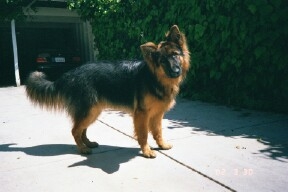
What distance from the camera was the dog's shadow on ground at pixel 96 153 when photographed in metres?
4.05

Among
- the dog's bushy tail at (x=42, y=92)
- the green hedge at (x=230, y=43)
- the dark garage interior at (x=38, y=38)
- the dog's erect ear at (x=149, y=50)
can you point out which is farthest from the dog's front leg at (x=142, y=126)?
the dark garage interior at (x=38, y=38)

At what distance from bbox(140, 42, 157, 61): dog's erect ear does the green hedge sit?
2.92 metres

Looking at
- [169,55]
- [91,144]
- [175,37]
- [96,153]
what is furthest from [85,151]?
[175,37]

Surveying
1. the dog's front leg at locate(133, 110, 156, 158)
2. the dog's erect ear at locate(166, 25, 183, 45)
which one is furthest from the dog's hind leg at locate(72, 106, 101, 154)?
the dog's erect ear at locate(166, 25, 183, 45)

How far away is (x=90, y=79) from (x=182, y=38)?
5.09 ft

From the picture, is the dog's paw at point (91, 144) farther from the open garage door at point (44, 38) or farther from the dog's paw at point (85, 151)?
the open garage door at point (44, 38)

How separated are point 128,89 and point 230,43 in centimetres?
338

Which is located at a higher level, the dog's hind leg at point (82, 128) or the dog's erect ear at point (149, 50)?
the dog's erect ear at point (149, 50)

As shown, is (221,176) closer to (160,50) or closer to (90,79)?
(160,50)

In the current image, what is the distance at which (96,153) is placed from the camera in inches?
179

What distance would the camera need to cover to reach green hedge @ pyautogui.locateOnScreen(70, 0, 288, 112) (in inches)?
230

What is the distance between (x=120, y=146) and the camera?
4.82m

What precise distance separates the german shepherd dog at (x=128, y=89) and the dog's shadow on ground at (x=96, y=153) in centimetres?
19

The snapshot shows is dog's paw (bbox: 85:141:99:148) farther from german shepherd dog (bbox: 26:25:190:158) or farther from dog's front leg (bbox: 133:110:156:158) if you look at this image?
dog's front leg (bbox: 133:110:156:158)
